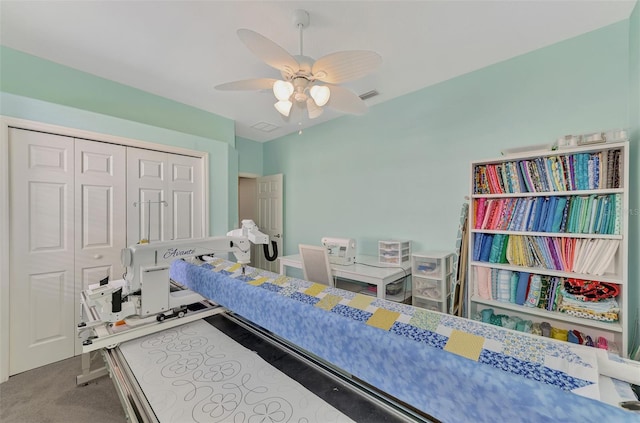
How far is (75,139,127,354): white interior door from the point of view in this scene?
2.27m

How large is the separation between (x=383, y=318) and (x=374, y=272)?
1.58 meters

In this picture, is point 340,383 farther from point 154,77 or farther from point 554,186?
point 154,77

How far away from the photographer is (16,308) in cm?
198

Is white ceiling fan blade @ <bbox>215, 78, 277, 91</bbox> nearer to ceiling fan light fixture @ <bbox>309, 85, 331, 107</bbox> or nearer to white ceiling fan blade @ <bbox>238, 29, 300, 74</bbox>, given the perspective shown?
white ceiling fan blade @ <bbox>238, 29, 300, 74</bbox>

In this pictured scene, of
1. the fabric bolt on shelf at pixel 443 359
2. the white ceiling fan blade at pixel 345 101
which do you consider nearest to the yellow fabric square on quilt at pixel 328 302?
the fabric bolt on shelf at pixel 443 359

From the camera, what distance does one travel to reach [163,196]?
2.77m

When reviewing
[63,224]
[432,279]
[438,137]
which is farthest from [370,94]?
[63,224]

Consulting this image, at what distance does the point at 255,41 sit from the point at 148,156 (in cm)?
207

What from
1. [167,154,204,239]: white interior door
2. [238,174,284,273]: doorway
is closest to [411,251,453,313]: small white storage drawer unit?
[238,174,284,273]: doorway

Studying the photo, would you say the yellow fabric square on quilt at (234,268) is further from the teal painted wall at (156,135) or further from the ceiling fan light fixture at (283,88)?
the teal painted wall at (156,135)

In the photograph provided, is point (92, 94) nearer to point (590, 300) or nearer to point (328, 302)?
point (328, 302)

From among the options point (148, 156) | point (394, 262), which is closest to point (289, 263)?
point (394, 262)

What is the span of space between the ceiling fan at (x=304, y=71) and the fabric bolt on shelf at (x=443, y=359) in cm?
117

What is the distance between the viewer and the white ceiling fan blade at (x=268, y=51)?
1.24 meters
